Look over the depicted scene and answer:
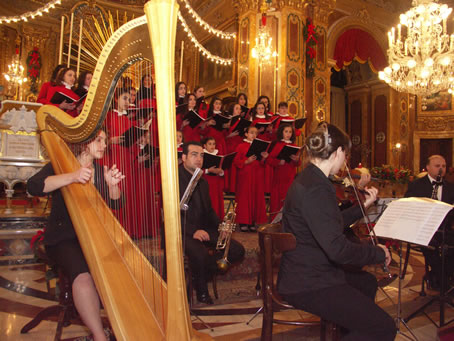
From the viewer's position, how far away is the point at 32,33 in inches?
496

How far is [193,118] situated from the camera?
488cm

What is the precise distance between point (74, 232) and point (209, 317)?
53.9 inches

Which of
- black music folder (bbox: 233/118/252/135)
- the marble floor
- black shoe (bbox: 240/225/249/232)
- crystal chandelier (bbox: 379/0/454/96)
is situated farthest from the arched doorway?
the marble floor

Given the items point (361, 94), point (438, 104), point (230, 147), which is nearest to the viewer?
point (230, 147)

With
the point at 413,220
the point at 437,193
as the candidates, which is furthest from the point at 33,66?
the point at 413,220

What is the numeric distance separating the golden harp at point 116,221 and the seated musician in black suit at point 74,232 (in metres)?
0.10

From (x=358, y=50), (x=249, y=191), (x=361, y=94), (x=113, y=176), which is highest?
Answer: (x=358, y=50)

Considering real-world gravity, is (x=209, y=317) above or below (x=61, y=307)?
below

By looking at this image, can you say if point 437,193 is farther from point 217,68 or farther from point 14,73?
point 14,73

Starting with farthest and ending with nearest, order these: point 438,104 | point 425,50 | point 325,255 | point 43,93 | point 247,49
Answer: point 438,104 → point 247,49 → point 425,50 → point 43,93 → point 325,255

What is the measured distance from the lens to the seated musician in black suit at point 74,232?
1830 mm

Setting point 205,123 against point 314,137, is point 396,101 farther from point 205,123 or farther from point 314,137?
point 314,137

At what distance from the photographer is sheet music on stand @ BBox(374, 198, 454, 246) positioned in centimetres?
208

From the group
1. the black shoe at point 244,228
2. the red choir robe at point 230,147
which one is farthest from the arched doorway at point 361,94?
the black shoe at point 244,228
